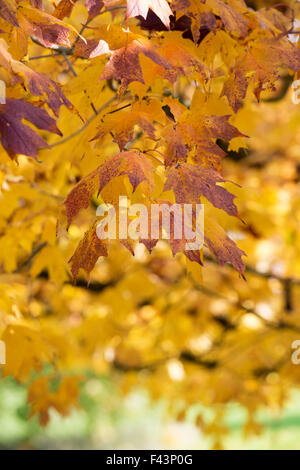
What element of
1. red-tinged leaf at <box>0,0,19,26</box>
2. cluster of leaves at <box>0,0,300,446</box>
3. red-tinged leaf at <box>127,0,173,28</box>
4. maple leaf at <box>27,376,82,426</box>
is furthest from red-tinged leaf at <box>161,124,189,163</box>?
maple leaf at <box>27,376,82,426</box>

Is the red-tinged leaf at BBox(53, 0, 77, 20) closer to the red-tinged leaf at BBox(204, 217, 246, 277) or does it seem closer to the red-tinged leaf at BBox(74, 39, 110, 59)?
the red-tinged leaf at BBox(74, 39, 110, 59)

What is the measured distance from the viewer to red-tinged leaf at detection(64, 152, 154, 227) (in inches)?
46.2

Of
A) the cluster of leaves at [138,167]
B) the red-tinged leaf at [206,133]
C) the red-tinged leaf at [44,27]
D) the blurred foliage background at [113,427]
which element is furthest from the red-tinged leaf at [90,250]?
the blurred foliage background at [113,427]

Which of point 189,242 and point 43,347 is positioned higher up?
point 189,242

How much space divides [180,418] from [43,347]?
179 cm

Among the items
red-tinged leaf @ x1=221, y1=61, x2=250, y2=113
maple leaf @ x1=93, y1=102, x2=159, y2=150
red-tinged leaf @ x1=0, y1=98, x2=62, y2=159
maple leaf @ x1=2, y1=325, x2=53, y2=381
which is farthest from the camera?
maple leaf @ x1=2, y1=325, x2=53, y2=381

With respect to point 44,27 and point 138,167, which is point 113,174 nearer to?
point 138,167

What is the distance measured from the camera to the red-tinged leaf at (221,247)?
120cm

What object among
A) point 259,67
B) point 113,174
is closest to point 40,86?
point 113,174

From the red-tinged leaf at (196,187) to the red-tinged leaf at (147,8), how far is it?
36cm

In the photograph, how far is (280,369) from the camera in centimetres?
410

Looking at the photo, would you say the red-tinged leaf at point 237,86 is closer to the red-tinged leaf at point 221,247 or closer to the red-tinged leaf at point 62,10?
the red-tinged leaf at point 221,247

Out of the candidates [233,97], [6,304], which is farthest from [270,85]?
[6,304]
